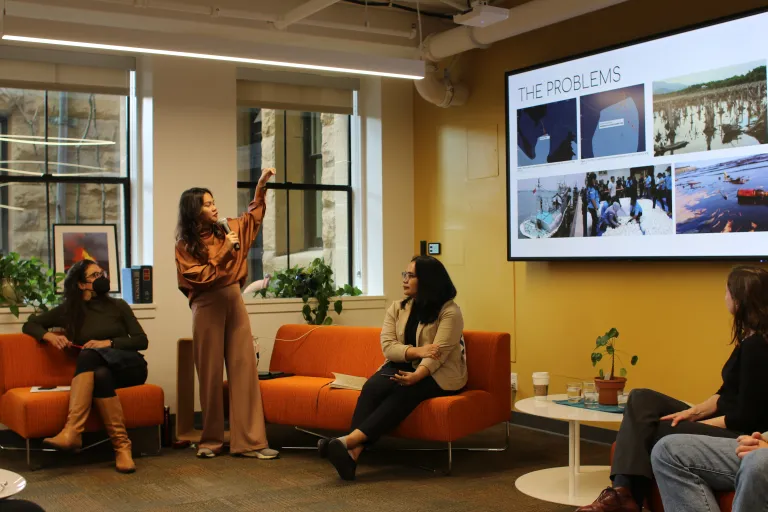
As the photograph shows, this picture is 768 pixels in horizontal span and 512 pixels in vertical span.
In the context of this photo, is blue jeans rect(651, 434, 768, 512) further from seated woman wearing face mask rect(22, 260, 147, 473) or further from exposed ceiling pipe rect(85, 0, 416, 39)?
exposed ceiling pipe rect(85, 0, 416, 39)

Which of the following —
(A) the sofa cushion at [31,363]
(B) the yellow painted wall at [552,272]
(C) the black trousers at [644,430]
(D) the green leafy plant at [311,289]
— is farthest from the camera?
(D) the green leafy plant at [311,289]

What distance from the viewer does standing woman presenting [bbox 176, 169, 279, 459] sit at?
5570 mm

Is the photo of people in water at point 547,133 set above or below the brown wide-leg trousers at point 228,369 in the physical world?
above

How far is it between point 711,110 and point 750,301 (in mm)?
1849

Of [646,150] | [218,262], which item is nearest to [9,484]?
[218,262]

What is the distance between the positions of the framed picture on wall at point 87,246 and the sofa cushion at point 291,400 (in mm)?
1638

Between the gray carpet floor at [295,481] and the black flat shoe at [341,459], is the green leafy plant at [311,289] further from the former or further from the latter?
the black flat shoe at [341,459]

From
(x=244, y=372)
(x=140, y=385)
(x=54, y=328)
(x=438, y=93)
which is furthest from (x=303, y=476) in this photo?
(x=438, y=93)

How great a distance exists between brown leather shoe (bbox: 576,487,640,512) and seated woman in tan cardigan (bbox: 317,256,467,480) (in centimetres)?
160

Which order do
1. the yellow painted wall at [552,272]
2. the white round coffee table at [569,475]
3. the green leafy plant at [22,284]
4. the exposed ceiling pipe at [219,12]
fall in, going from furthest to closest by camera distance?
the exposed ceiling pipe at [219,12], the green leafy plant at [22,284], the yellow painted wall at [552,272], the white round coffee table at [569,475]

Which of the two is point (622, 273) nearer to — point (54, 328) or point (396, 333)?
point (396, 333)

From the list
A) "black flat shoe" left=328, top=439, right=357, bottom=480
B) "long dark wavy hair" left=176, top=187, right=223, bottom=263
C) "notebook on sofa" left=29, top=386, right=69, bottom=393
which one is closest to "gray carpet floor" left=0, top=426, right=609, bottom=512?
"black flat shoe" left=328, top=439, right=357, bottom=480

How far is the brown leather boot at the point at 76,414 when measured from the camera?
5210 mm

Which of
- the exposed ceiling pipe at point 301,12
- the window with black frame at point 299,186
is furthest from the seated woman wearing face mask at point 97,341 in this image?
the exposed ceiling pipe at point 301,12
